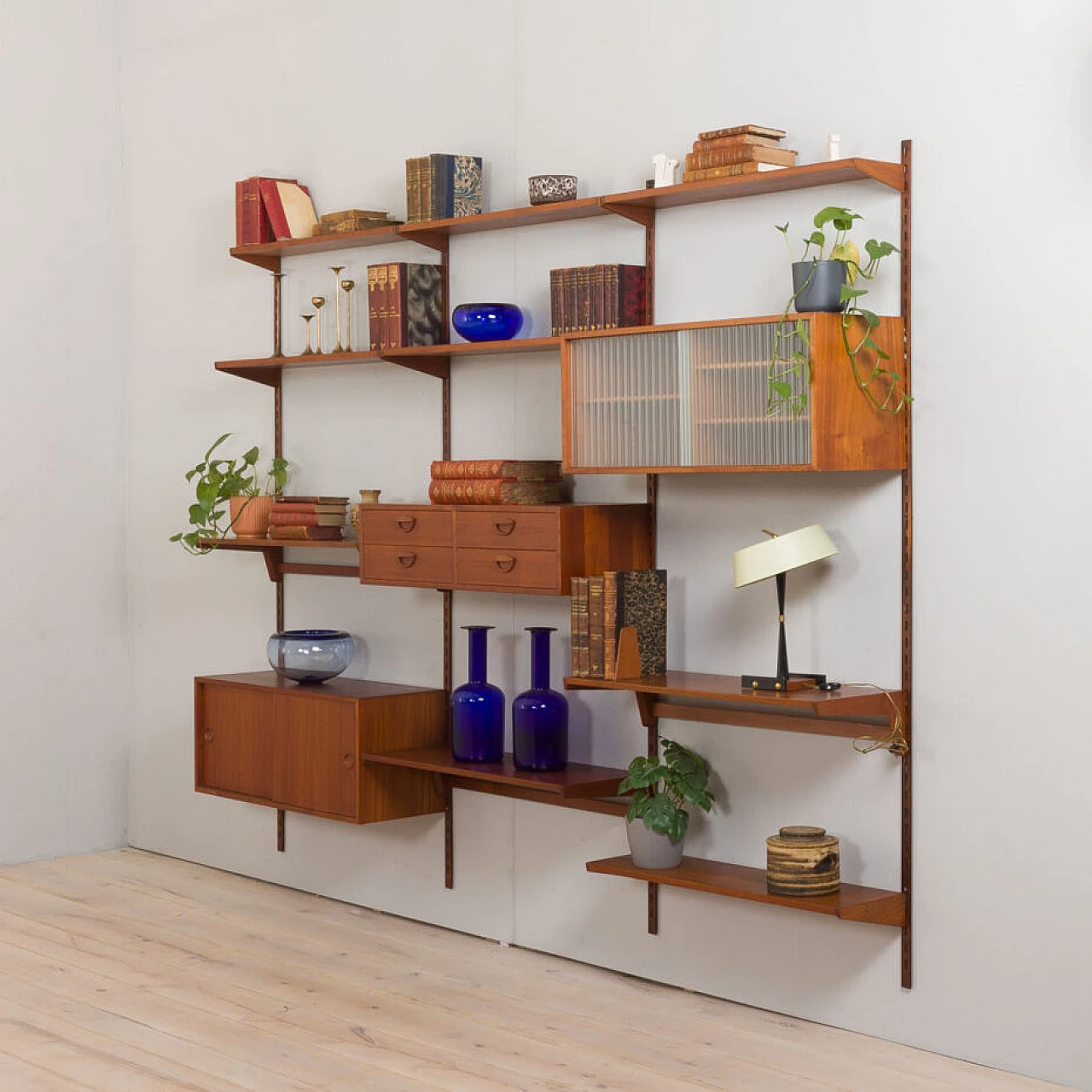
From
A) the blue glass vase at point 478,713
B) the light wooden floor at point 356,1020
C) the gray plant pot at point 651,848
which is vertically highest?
the blue glass vase at point 478,713

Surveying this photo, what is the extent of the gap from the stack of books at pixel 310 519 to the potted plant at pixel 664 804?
4.45 feet

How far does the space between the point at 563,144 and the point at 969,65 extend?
4.05ft

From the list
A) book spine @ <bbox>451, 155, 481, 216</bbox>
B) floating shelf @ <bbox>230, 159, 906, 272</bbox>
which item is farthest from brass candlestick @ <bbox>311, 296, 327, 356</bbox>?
book spine @ <bbox>451, 155, 481, 216</bbox>

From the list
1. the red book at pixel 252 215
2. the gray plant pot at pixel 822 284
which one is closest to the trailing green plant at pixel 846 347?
the gray plant pot at pixel 822 284

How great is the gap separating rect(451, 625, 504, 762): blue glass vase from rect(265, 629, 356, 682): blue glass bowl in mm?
591

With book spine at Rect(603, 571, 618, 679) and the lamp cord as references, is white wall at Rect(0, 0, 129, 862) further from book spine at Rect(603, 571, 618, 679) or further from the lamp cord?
the lamp cord

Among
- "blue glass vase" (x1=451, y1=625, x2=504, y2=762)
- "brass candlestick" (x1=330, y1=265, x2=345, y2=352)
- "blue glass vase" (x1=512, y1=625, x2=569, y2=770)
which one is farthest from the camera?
"brass candlestick" (x1=330, y1=265, x2=345, y2=352)

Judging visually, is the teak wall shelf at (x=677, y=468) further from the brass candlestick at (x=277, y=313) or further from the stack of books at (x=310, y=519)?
the brass candlestick at (x=277, y=313)

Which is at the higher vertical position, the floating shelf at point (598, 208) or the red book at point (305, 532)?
the floating shelf at point (598, 208)

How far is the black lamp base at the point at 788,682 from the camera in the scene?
3529mm

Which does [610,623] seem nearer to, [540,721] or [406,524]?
[540,721]

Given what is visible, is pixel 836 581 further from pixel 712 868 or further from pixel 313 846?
pixel 313 846

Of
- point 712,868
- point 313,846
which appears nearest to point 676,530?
point 712,868

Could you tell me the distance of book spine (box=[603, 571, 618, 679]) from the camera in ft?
12.4
